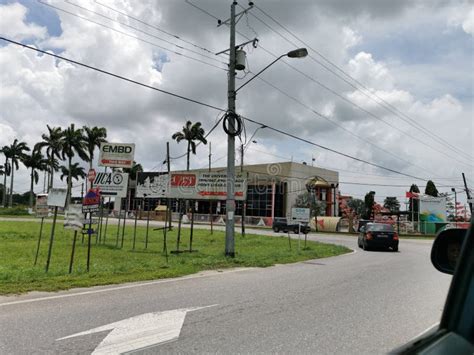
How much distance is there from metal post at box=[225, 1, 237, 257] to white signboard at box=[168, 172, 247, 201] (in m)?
2.64

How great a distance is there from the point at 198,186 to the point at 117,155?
540 centimetres

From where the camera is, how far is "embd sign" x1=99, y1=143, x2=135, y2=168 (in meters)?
22.3

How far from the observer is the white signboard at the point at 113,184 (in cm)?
2083

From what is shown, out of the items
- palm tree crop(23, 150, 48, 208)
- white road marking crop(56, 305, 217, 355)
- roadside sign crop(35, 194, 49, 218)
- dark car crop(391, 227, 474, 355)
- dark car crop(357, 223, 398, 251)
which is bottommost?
white road marking crop(56, 305, 217, 355)

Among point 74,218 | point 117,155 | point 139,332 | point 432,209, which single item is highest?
point 117,155

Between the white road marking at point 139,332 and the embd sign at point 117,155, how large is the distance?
16087mm

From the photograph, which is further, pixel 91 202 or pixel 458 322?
pixel 91 202

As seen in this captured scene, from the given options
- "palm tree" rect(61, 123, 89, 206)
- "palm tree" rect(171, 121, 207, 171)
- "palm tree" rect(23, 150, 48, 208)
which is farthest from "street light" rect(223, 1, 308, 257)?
"palm tree" rect(23, 150, 48, 208)

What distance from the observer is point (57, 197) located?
12.1 m

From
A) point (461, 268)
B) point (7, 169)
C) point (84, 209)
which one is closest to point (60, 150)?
point (7, 169)

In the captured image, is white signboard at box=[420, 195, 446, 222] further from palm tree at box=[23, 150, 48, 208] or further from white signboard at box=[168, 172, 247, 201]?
palm tree at box=[23, 150, 48, 208]

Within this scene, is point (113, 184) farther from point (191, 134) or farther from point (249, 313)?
point (191, 134)

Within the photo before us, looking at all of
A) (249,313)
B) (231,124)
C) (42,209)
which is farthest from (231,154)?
(249,313)

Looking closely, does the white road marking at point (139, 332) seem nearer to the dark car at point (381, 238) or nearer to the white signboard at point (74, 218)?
the white signboard at point (74, 218)
